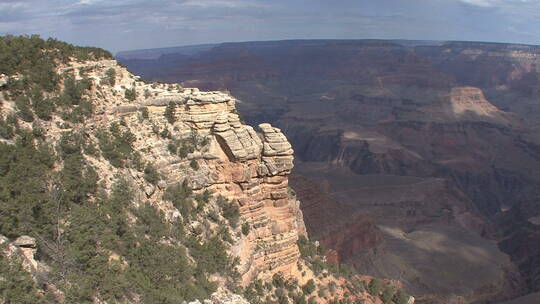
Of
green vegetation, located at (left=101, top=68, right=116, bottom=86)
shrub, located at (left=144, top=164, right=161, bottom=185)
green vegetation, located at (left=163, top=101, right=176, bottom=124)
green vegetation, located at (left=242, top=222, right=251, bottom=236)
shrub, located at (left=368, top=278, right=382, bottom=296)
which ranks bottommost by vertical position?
shrub, located at (left=368, top=278, right=382, bottom=296)

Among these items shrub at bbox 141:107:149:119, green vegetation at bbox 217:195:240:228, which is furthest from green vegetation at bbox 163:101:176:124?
green vegetation at bbox 217:195:240:228

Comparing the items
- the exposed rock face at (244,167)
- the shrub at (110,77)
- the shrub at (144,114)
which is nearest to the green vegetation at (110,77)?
the shrub at (110,77)

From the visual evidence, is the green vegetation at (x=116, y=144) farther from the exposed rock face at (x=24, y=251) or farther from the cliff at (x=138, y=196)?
the exposed rock face at (x=24, y=251)

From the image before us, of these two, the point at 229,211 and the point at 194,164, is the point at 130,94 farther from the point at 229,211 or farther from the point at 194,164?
the point at 229,211

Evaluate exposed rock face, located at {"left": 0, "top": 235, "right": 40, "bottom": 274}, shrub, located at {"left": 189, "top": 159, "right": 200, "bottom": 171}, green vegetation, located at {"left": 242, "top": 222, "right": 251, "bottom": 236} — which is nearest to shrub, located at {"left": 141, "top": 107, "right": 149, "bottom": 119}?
shrub, located at {"left": 189, "top": 159, "right": 200, "bottom": 171}

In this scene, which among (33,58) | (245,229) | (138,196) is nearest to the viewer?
(138,196)

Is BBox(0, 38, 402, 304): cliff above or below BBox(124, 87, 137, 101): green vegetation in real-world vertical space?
below

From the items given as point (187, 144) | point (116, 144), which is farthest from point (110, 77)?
point (187, 144)

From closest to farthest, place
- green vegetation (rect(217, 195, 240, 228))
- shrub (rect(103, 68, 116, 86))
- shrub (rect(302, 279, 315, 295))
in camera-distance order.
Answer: green vegetation (rect(217, 195, 240, 228)), shrub (rect(103, 68, 116, 86)), shrub (rect(302, 279, 315, 295))

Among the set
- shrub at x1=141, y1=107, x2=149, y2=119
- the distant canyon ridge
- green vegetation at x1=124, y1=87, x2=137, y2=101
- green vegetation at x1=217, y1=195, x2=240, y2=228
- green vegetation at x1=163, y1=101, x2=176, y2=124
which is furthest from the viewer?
the distant canyon ridge

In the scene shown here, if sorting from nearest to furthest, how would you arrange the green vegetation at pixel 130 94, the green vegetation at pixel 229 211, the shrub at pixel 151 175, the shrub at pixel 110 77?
1. the shrub at pixel 151 175
2. the green vegetation at pixel 229 211
3. the green vegetation at pixel 130 94
4. the shrub at pixel 110 77

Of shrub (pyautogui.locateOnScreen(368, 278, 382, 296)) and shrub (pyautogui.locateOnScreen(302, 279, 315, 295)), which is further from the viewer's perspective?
shrub (pyautogui.locateOnScreen(368, 278, 382, 296))

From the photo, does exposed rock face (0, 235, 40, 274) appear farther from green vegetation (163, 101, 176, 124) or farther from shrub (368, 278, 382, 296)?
shrub (368, 278, 382, 296)
